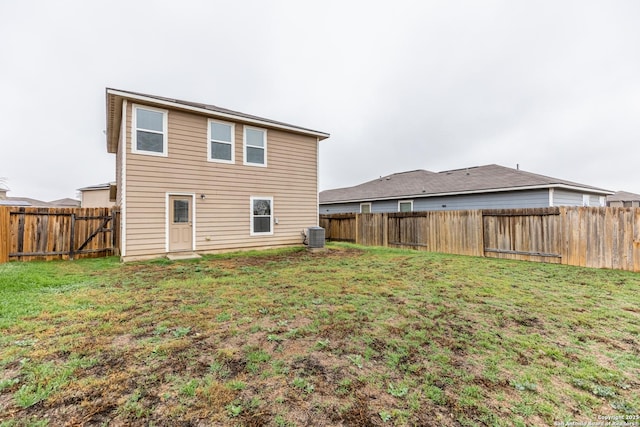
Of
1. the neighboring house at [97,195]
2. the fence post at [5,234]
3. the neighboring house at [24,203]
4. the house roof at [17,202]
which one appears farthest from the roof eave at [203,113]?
the neighboring house at [24,203]

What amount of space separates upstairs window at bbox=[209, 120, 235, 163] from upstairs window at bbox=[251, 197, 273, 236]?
6.00 feet

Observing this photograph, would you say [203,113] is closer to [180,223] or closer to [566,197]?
[180,223]

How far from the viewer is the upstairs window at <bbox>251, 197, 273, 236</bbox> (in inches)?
397

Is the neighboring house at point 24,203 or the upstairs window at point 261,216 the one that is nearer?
the upstairs window at point 261,216

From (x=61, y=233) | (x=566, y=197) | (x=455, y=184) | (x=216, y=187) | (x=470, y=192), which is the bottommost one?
(x=61, y=233)

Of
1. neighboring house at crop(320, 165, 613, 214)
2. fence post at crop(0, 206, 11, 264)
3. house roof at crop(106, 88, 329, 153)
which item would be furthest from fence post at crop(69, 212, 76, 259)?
neighboring house at crop(320, 165, 613, 214)

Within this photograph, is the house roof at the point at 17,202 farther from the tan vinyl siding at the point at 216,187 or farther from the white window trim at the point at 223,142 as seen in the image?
the white window trim at the point at 223,142

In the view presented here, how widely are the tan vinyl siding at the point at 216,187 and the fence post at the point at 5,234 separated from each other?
308cm

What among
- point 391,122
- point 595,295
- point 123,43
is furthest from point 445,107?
point 123,43

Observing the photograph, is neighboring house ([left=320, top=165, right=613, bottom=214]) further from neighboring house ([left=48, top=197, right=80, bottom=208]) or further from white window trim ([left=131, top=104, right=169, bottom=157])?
neighboring house ([left=48, top=197, right=80, bottom=208])

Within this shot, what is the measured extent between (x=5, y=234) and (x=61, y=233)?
111 cm

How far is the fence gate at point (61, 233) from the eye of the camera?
24.6 ft

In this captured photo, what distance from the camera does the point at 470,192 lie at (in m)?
12.8

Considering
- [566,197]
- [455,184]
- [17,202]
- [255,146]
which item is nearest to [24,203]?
[17,202]
